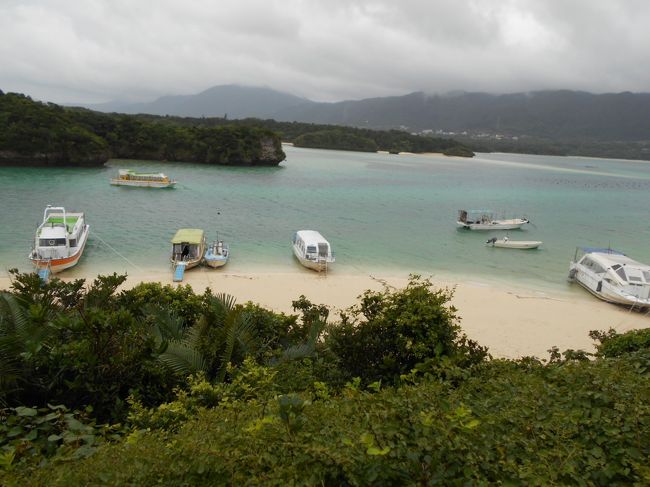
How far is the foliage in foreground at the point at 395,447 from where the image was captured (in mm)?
3111

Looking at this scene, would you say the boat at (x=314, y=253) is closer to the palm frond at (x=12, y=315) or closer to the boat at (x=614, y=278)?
the boat at (x=614, y=278)

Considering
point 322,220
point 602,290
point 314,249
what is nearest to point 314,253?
point 314,249

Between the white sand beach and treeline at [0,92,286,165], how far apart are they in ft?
157

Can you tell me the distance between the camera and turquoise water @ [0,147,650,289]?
2578 cm

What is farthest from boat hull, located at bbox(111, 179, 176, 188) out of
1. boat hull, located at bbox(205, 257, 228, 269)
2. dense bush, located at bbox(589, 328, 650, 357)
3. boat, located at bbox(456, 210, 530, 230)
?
dense bush, located at bbox(589, 328, 650, 357)

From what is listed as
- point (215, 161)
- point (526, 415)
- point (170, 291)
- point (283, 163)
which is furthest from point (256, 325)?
point (283, 163)

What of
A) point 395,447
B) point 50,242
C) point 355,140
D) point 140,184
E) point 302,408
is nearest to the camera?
point 395,447

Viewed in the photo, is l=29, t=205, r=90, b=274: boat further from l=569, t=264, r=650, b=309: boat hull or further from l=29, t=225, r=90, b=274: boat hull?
l=569, t=264, r=650, b=309: boat hull

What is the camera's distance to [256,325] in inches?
368

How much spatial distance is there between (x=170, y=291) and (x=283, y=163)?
3240 inches

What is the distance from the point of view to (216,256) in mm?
23109

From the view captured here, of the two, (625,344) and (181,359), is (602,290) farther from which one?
(181,359)

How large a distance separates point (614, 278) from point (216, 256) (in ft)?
68.5

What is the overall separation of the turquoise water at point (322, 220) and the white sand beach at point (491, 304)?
1.95 metres
